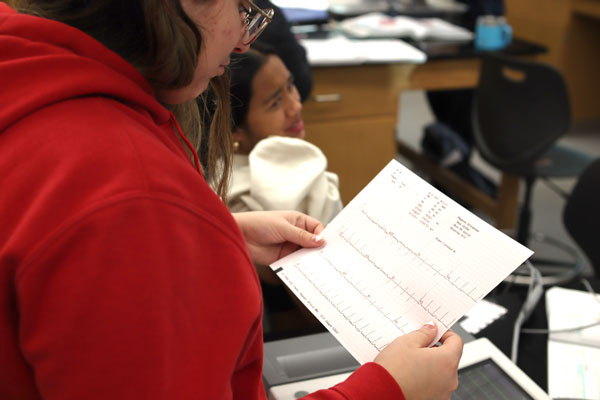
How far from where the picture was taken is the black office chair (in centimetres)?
217

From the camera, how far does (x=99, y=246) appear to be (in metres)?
0.40

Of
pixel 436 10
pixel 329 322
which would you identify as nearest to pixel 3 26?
pixel 329 322

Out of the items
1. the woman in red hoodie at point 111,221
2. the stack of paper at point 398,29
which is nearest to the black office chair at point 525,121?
the stack of paper at point 398,29

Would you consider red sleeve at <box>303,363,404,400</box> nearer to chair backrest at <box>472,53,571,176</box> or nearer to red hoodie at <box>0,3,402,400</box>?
red hoodie at <box>0,3,402,400</box>

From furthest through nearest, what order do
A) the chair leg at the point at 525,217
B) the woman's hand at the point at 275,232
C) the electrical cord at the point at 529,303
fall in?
the chair leg at the point at 525,217 < the electrical cord at the point at 529,303 < the woman's hand at the point at 275,232

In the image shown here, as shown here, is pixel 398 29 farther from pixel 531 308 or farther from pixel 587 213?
pixel 531 308

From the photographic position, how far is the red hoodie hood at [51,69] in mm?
436

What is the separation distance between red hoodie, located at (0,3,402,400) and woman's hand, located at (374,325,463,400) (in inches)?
8.6

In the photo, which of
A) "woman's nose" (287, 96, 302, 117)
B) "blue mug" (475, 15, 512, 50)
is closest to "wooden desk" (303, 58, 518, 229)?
"blue mug" (475, 15, 512, 50)

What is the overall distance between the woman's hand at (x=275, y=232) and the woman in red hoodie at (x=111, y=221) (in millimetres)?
359

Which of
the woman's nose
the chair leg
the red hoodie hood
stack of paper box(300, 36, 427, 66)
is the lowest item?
the chair leg

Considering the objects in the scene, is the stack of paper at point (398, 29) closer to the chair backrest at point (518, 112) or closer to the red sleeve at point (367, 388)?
the chair backrest at point (518, 112)

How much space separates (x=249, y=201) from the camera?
123cm

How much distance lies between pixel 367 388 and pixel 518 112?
1.89 metres
